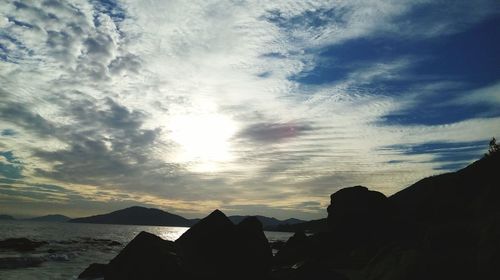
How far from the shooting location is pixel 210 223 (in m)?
17.8

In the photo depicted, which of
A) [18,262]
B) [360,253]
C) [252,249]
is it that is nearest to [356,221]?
[360,253]

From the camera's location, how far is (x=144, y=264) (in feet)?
53.3

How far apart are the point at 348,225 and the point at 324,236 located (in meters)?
2.79

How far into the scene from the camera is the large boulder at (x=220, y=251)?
16703 mm

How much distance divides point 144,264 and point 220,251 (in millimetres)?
3328

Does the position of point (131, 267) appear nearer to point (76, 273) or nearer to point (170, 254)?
point (170, 254)

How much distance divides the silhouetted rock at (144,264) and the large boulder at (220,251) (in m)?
0.73

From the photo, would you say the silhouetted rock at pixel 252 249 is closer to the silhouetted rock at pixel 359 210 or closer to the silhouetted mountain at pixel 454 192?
the silhouetted mountain at pixel 454 192

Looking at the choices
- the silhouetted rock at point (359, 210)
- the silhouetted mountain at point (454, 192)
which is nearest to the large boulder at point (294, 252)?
the silhouetted rock at point (359, 210)

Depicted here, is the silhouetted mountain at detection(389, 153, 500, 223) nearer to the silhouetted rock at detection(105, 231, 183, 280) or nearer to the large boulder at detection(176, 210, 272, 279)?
the large boulder at detection(176, 210, 272, 279)

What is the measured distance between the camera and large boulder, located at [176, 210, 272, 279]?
1670 centimetres

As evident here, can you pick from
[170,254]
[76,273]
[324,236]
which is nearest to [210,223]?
[170,254]

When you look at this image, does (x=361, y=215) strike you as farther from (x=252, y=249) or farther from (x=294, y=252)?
(x=252, y=249)

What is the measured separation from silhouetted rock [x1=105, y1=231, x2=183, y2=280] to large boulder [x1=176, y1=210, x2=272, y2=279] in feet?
2.39
